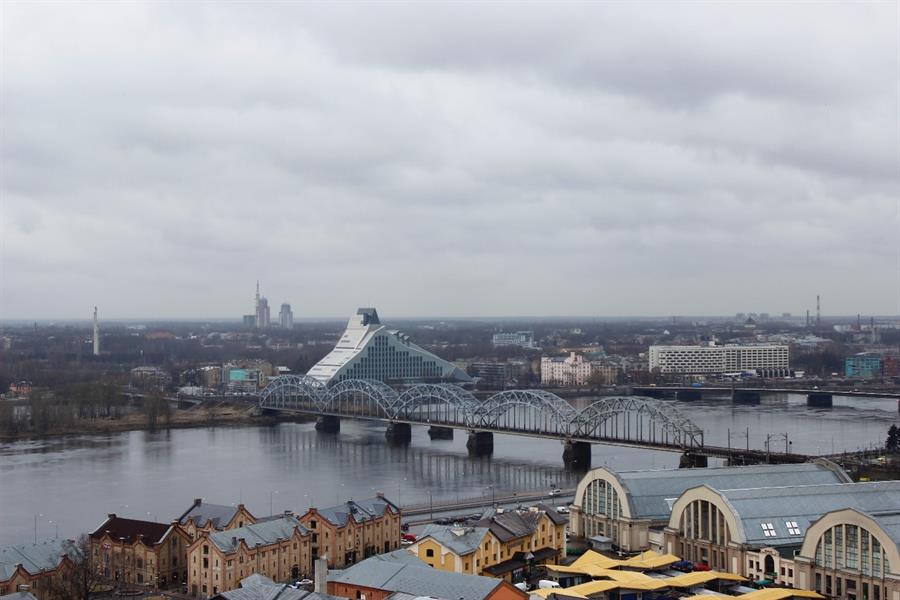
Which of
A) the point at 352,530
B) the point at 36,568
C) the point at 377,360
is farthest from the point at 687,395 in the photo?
the point at 36,568

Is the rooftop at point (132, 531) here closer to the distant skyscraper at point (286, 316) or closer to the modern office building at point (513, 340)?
the modern office building at point (513, 340)

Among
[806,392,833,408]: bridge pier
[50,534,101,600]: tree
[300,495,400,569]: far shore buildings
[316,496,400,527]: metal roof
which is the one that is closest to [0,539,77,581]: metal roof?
[50,534,101,600]: tree

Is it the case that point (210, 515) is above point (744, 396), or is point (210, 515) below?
above

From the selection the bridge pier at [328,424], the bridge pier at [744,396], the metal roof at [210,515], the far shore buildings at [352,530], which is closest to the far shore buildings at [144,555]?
the metal roof at [210,515]

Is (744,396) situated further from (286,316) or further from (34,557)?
(286,316)

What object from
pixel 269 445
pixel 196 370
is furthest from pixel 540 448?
pixel 196 370

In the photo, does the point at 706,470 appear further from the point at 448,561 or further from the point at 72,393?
the point at 72,393

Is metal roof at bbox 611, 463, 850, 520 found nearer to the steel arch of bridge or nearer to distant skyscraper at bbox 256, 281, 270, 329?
the steel arch of bridge

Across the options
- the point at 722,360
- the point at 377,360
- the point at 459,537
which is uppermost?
the point at 377,360
